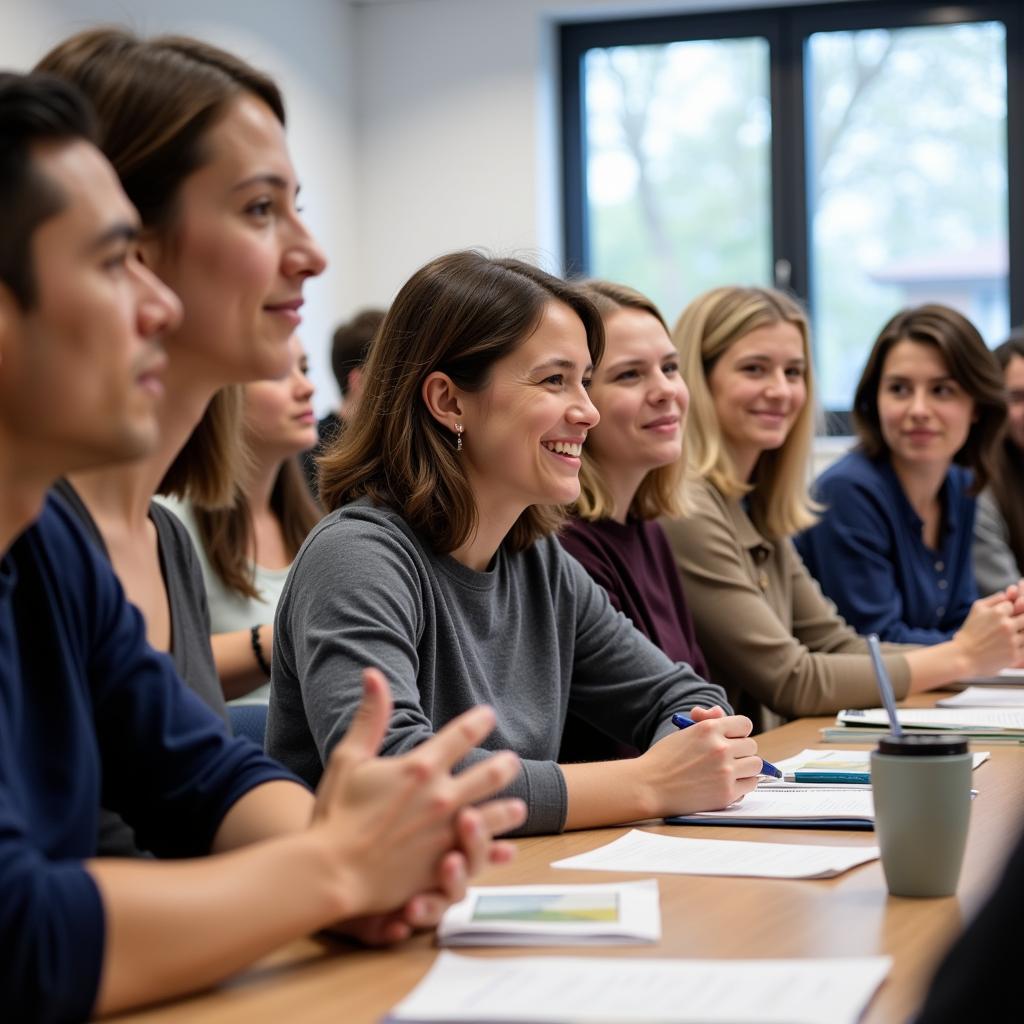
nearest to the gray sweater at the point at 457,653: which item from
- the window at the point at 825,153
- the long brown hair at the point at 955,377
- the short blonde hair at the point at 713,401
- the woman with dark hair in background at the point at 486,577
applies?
the woman with dark hair in background at the point at 486,577

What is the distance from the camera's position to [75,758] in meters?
1.10

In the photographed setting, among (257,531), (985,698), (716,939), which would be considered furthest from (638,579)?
(716,939)

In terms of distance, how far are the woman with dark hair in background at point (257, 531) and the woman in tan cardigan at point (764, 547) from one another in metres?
0.79

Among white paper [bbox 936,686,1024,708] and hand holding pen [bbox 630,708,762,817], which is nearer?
hand holding pen [bbox 630,708,762,817]

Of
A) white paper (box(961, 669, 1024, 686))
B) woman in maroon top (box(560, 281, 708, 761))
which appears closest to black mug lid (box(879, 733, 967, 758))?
woman in maroon top (box(560, 281, 708, 761))

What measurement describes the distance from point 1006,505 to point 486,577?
269 centimetres

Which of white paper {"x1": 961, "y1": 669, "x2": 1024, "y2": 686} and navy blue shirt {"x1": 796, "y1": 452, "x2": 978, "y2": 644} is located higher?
navy blue shirt {"x1": 796, "y1": 452, "x2": 978, "y2": 644}

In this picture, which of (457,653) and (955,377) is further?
(955,377)

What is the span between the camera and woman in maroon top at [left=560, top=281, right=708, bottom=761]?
96.7 inches

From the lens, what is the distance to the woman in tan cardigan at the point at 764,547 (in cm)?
259

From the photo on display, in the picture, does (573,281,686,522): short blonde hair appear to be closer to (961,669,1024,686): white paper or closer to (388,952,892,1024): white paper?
(961,669,1024,686): white paper

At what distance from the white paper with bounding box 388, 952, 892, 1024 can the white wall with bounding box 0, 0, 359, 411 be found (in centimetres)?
403

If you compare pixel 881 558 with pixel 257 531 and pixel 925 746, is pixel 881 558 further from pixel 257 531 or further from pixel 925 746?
pixel 925 746

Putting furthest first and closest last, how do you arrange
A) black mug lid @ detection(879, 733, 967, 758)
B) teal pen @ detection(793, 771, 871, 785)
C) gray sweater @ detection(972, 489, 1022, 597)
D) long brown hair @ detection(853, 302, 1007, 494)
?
gray sweater @ detection(972, 489, 1022, 597) < long brown hair @ detection(853, 302, 1007, 494) < teal pen @ detection(793, 771, 871, 785) < black mug lid @ detection(879, 733, 967, 758)
